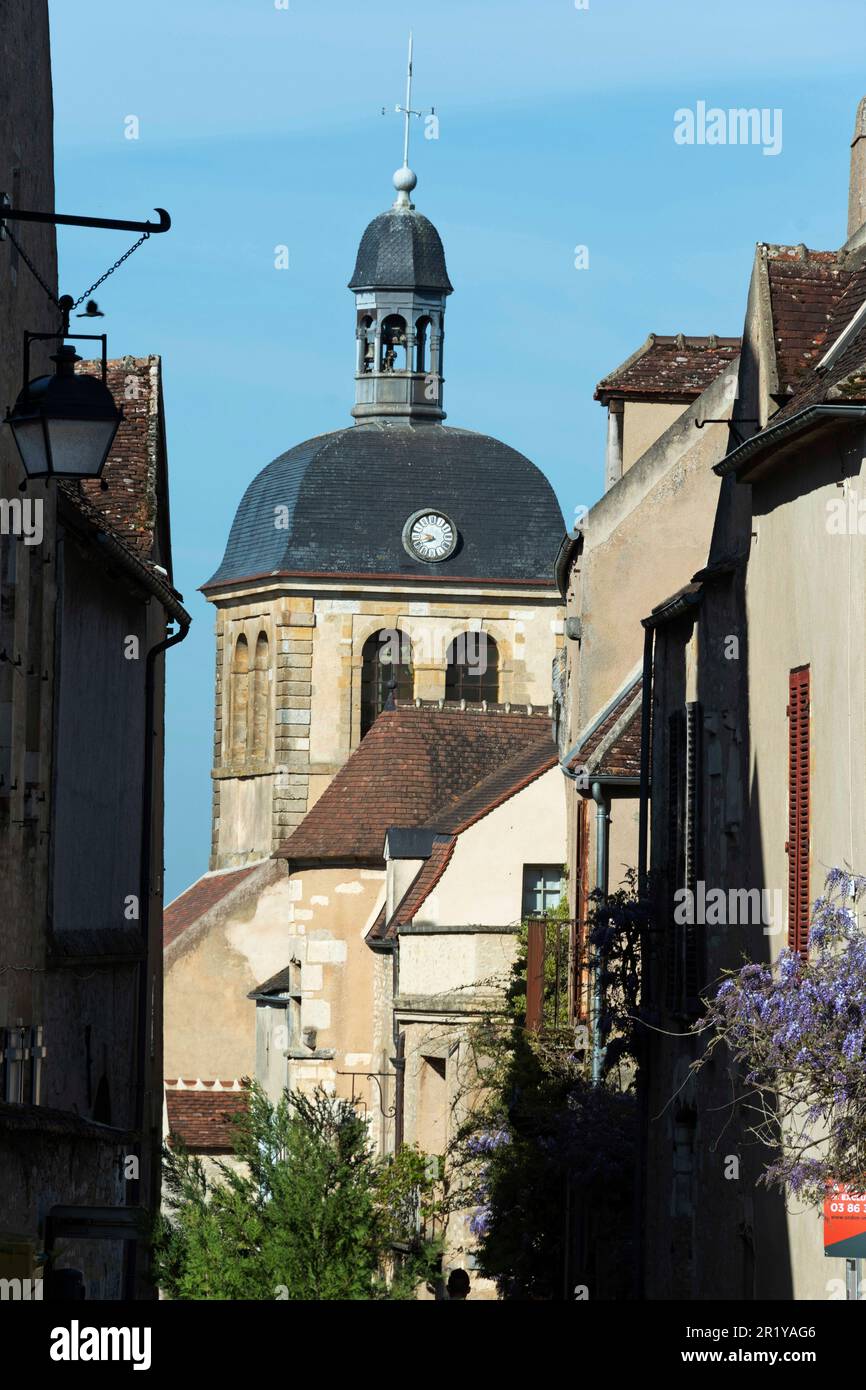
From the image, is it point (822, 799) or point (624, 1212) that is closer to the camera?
point (822, 799)

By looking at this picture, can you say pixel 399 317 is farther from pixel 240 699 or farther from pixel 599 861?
pixel 599 861

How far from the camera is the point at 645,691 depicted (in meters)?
21.0

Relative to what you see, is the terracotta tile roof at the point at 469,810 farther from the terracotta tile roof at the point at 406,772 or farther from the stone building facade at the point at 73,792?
the terracotta tile roof at the point at 406,772

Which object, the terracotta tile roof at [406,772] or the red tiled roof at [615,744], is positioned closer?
the red tiled roof at [615,744]

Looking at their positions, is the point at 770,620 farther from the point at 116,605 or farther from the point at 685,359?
the point at 685,359

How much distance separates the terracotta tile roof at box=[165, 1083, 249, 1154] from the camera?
180ft

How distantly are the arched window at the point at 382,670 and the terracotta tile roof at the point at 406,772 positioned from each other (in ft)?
63.5

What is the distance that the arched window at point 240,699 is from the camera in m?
71.6

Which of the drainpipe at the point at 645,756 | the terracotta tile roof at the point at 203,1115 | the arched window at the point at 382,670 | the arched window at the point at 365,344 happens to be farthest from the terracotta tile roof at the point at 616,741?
the arched window at the point at 365,344

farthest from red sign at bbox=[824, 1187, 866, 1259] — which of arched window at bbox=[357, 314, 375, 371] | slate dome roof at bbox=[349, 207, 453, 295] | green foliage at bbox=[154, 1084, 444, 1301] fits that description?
arched window at bbox=[357, 314, 375, 371]

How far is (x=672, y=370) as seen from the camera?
87.1 ft
